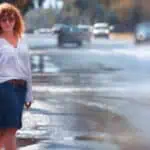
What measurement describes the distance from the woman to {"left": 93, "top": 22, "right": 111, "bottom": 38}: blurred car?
6372cm

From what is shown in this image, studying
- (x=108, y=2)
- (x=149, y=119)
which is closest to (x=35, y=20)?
(x=108, y=2)

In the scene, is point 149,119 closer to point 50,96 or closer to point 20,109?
point 50,96

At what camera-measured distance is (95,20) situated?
237ft

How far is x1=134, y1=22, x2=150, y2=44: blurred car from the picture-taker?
5175 cm

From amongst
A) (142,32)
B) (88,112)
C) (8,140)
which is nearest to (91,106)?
(88,112)

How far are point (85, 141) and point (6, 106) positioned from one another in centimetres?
332

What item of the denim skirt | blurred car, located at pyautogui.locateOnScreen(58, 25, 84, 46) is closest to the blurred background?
the denim skirt

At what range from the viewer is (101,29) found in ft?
240

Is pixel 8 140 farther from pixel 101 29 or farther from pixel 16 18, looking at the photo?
pixel 101 29

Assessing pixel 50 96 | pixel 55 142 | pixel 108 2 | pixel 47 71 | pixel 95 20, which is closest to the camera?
pixel 55 142

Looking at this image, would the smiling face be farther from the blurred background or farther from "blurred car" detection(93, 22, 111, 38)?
"blurred car" detection(93, 22, 111, 38)

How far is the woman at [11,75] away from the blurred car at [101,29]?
63723 millimetres

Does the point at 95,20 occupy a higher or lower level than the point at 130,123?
lower

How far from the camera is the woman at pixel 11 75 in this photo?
767cm
